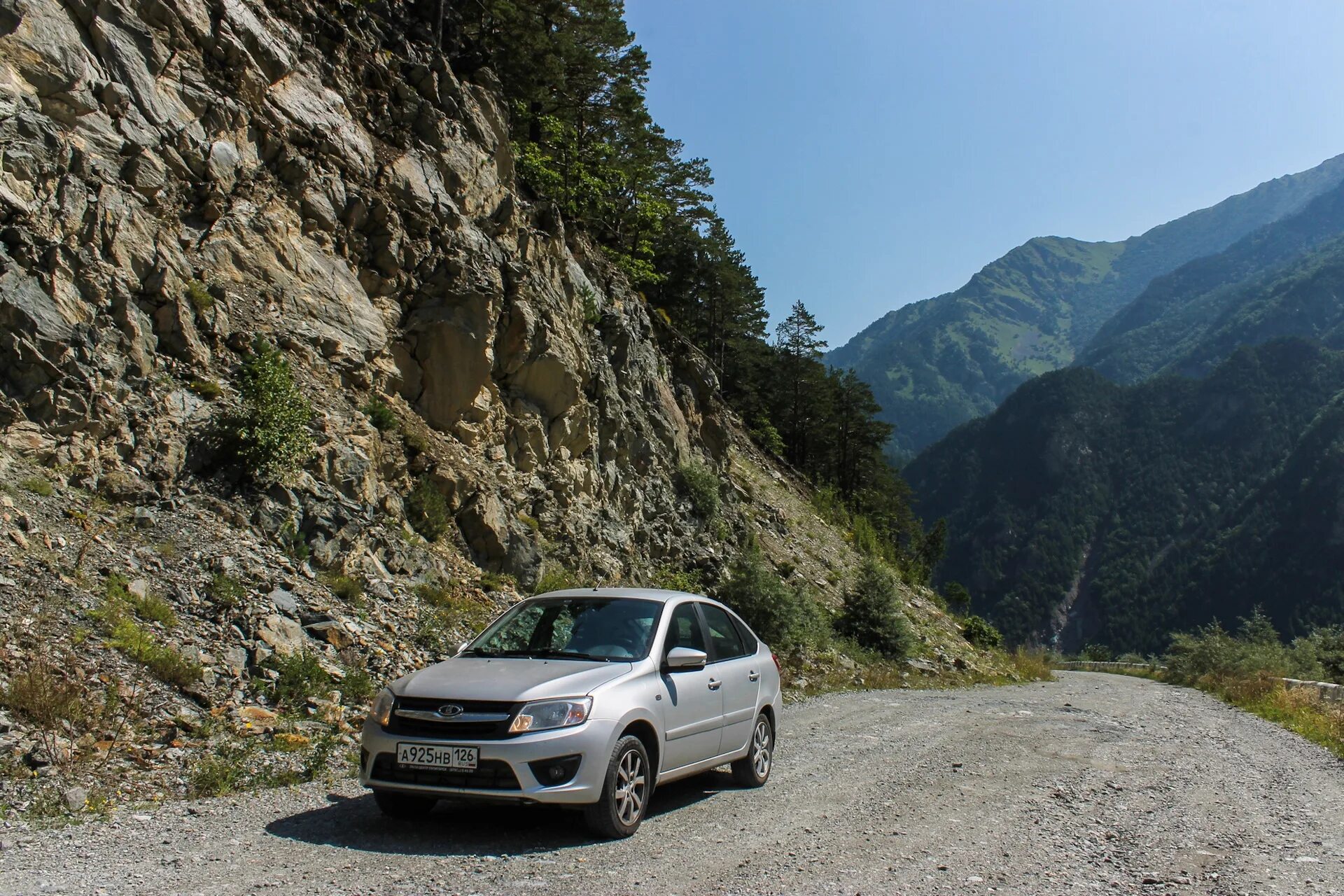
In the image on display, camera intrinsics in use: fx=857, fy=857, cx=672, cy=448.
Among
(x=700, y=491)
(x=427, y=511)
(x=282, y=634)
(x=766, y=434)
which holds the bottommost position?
(x=282, y=634)

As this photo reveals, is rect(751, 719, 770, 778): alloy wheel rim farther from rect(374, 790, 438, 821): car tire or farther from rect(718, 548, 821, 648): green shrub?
rect(718, 548, 821, 648): green shrub

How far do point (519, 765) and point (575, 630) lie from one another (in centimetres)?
164

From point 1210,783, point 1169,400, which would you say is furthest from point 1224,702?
point 1169,400

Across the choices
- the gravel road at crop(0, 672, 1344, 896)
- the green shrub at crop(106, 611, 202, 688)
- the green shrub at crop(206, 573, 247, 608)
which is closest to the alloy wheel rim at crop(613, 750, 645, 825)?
the gravel road at crop(0, 672, 1344, 896)

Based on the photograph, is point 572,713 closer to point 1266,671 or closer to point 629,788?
point 629,788

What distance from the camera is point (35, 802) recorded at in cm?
561

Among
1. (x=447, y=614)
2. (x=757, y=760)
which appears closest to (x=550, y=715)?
(x=757, y=760)

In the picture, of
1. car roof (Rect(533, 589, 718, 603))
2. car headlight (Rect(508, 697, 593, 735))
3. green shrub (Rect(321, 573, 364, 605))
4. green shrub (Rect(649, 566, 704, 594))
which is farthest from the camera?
green shrub (Rect(649, 566, 704, 594))

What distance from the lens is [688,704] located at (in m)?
6.82

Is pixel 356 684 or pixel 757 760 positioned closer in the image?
pixel 757 760

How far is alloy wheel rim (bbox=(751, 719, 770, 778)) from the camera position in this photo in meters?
7.95

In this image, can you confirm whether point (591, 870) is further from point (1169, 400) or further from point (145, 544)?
point (1169, 400)

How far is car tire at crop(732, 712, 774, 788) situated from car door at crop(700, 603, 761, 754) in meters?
0.21

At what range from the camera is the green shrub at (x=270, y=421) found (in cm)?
1125
